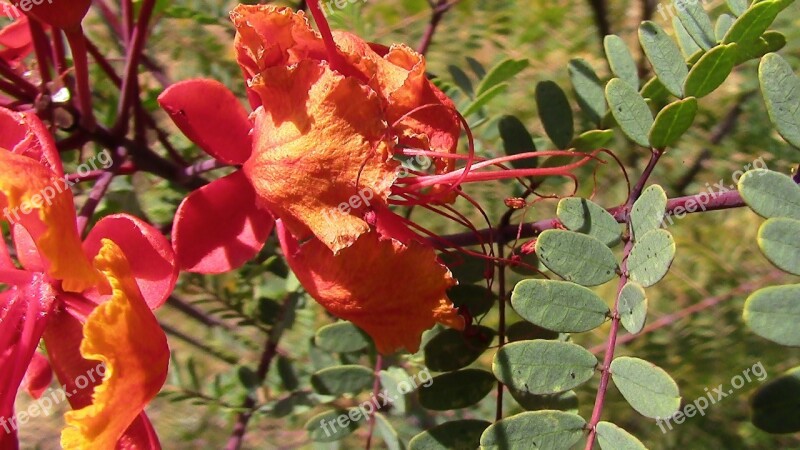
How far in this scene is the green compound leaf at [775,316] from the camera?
788 millimetres

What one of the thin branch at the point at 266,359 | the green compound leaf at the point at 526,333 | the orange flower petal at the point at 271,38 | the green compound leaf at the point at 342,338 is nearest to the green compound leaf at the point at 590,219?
the green compound leaf at the point at 526,333

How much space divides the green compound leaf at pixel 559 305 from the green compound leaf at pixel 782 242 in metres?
0.21

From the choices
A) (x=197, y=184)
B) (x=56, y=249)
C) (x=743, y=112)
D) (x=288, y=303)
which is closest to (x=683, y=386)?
(x=743, y=112)

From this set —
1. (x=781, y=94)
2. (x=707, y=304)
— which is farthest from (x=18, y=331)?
(x=707, y=304)

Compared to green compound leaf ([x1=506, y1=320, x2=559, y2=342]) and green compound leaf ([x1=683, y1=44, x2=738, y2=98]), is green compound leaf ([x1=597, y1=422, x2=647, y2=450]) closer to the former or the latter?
green compound leaf ([x1=506, y1=320, x2=559, y2=342])

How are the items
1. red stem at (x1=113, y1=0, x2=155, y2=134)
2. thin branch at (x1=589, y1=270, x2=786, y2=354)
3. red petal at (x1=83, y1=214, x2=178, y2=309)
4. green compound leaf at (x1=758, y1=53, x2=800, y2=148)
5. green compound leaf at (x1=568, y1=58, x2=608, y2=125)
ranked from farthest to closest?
thin branch at (x1=589, y1=270, x2=786, y2=354) < green compound leaf at (x1=568, y1=58, x2=608, y2=125) < red stem at (x1=113, y1=0, x2=155, y2=134) < red petal at (x1=83, y1=214, x2=178, y2=309) < green compound leaf at (x1=758, y1=53, x2=800, y2=148)

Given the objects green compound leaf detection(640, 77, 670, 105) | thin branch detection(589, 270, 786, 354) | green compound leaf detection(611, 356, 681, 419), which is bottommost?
thin branch detection(589, 270, 786, 354)

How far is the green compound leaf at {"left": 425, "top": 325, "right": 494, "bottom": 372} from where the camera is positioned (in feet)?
3.71

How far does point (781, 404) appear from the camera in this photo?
84cm

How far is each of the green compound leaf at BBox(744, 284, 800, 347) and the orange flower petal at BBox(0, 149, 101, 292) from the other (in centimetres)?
70

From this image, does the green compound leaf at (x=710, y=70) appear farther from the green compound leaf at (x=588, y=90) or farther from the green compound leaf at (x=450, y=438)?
the green compound leaf at (x=450, y=438)

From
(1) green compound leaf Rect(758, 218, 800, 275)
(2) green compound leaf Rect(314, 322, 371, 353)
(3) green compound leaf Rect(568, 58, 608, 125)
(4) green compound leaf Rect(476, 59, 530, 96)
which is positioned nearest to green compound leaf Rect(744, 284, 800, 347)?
(1) green compound leaf Rect(758, 218, 800, 275)

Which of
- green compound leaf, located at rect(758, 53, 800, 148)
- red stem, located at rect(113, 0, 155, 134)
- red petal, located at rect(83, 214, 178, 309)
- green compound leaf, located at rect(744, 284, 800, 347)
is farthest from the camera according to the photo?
red stem, located at rect(113, 0, 155, 134)

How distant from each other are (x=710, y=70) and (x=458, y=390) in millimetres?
513
